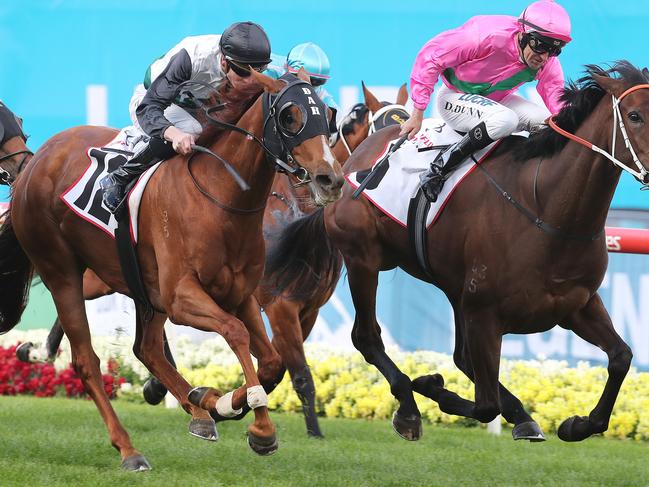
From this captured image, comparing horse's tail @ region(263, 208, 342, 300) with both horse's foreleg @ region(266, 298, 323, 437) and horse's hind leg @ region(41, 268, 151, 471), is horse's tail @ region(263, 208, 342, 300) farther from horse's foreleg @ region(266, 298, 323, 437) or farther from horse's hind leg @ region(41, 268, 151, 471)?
horse's hind leg @ region(41, 268, 151, 471)

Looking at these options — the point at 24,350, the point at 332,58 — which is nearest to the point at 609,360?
the point at 24,350

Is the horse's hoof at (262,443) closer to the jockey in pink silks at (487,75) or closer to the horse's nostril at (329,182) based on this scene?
the horse's nostril at (329,182)

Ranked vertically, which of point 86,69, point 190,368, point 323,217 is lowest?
point 190,368

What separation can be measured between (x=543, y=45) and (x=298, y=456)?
2421 millimetres

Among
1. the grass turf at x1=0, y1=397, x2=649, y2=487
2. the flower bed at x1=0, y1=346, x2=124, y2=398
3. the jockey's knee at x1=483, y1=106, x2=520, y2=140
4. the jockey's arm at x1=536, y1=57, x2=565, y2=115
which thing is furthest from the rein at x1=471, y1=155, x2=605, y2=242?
the flower bed at x1=0, y1=346, x2=124, y2=398

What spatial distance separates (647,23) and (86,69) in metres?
4.42

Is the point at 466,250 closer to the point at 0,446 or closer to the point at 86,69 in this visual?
the point at 0,446

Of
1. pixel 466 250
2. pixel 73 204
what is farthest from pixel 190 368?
pixel 466 250

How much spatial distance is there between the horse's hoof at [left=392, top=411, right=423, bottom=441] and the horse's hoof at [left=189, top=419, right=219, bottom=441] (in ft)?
3.45

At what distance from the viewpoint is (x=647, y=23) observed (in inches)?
342

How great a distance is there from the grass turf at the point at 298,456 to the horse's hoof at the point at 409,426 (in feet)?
0.53

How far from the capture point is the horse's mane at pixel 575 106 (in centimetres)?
510

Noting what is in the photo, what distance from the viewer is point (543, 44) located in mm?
5383

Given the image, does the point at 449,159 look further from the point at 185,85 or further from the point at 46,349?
the point at 46,349
